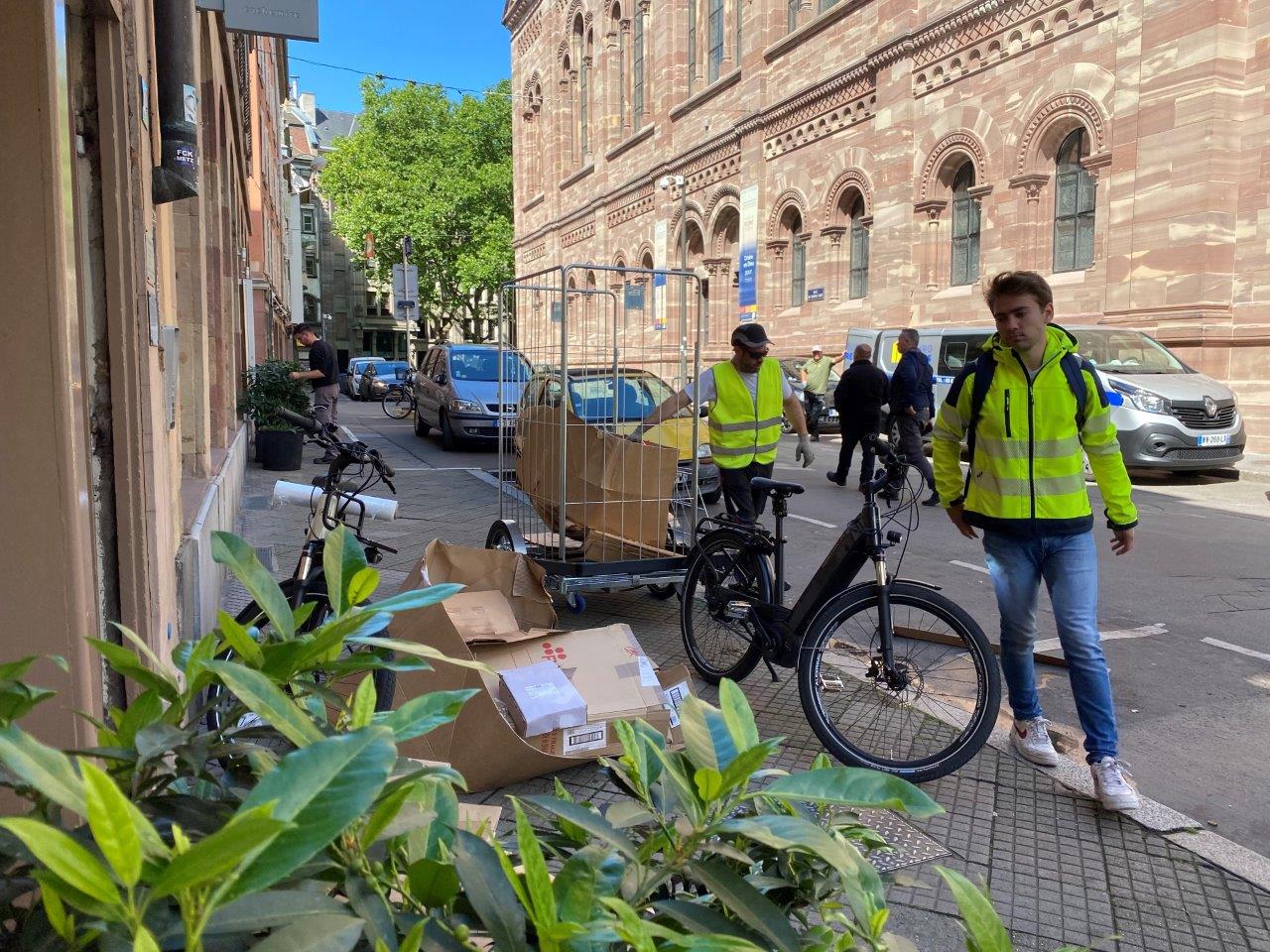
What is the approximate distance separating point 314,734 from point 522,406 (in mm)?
5597

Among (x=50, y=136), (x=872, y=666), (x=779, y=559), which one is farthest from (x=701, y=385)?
(x=50, y=136)

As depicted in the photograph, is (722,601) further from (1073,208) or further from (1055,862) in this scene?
(1073,208)

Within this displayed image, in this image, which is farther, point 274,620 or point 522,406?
point 522,406

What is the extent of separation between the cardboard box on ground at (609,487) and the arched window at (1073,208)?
14.7 metres

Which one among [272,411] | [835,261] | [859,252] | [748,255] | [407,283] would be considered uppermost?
[748,255]

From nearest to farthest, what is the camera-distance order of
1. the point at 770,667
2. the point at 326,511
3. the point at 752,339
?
1. the point at 326,511
2. the point at 770,667
3. the point at 752,339

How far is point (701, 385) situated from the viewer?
20.0 ft

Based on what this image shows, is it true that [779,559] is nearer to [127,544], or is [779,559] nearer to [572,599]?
[572,599]

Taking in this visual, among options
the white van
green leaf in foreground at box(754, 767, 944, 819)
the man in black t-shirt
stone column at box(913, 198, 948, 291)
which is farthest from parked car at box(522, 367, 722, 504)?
stone column at box(913, 198, 948, 291)

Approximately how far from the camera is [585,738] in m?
3.76

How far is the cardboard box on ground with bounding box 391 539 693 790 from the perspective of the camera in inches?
141

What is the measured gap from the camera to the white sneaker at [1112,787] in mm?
3678

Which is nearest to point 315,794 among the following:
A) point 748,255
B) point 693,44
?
point 748,255

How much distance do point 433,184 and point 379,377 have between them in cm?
1376
